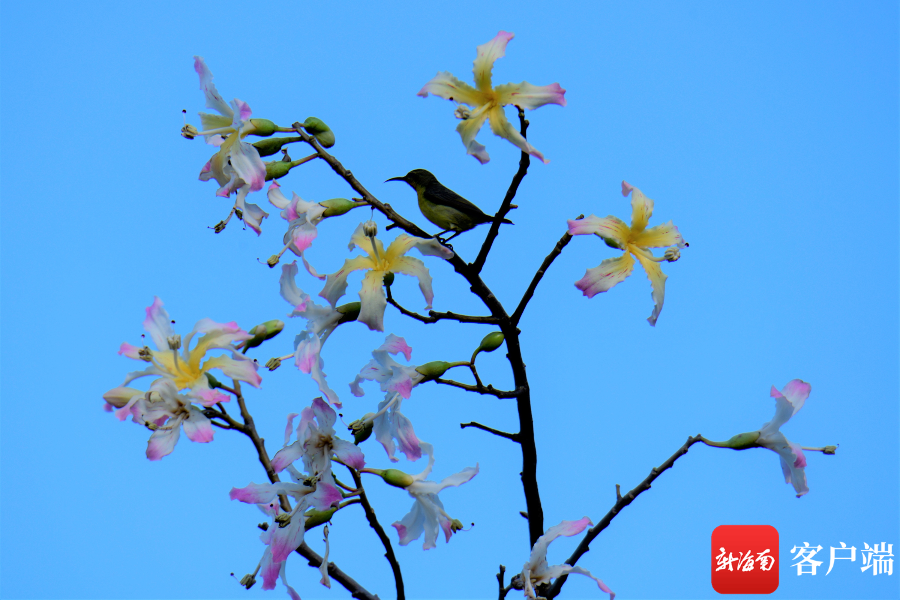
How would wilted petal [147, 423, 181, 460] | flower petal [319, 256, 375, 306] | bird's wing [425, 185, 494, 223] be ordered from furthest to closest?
bird's wing [425, 185, 494, 223] → flower petal [319, 256, 375, 306] → wilted petal [147, 423, 181, 460]

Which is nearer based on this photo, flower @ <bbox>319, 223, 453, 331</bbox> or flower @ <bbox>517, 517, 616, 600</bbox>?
flower @ <bbox>319, 223, 453, 331</bbox>

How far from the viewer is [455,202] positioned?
1580mm

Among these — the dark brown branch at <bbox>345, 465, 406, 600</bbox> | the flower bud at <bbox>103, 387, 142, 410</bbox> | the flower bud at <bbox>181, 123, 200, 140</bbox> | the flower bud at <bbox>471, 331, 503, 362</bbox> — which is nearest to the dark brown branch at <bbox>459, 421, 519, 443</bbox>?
the flower bud at <bbox>471, 331, 503, 362</bbox>

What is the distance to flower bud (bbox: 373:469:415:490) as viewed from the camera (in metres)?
1.44

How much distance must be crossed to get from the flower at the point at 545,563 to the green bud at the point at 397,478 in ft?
0.87

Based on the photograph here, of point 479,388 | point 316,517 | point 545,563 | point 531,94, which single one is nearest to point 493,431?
point 479,388

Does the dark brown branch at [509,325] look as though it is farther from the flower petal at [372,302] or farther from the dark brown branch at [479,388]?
the flower petal at [372,302]

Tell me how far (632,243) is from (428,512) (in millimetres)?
647

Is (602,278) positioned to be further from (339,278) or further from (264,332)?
(264,332)

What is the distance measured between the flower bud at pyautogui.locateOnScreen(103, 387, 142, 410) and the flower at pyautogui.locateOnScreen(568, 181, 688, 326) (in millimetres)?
782

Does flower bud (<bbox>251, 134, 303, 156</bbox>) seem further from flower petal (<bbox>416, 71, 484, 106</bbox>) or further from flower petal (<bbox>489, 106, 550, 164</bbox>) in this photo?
flower petal (<bbox>489, 106, 550, 164</bbox>)

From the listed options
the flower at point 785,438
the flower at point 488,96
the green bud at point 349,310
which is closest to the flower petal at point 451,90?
the flower at point 488,96

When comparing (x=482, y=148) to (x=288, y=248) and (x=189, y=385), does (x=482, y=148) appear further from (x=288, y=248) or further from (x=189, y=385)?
(x=189, y=385)

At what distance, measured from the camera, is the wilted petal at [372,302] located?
1.30 metres
